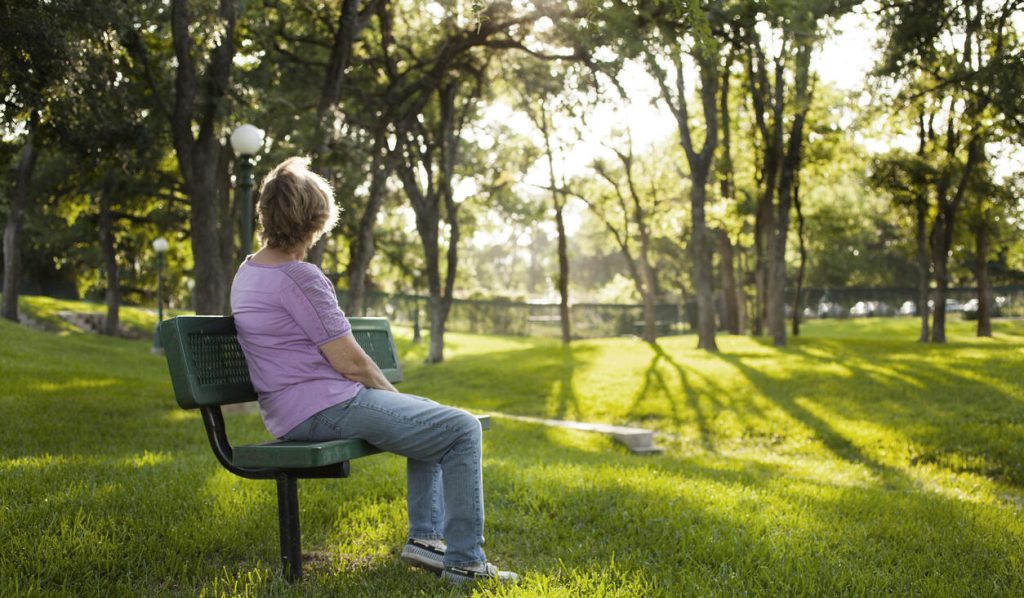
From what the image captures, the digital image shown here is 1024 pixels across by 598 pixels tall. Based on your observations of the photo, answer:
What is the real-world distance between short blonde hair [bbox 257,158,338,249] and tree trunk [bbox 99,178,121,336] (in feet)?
75.4

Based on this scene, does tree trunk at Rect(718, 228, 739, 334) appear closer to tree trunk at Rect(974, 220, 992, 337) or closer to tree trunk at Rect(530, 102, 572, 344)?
tree trunk at Rect(530, 102, 572, 344)

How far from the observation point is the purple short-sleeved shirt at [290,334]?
3738 mm

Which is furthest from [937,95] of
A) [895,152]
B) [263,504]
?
[263,504]

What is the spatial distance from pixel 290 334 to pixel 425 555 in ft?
3.98

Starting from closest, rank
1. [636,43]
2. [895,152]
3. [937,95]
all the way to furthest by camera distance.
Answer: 1. [636,43]
2. [937,95]
3. [895,152]

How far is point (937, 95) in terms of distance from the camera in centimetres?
1842

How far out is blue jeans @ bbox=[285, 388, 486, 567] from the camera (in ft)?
12.4

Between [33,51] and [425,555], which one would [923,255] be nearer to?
[33,51]

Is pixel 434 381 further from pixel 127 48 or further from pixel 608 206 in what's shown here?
pixel 608 206

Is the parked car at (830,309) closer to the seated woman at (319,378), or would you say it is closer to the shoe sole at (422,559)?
the shoe sole at (422,559)

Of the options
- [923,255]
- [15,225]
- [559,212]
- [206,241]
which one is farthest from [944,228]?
[15,225]

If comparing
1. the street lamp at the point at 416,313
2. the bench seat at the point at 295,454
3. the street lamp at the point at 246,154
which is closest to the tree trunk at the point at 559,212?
the street lamp at the point at 416,313

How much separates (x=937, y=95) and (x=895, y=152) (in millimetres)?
5412

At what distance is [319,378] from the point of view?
3.83m
